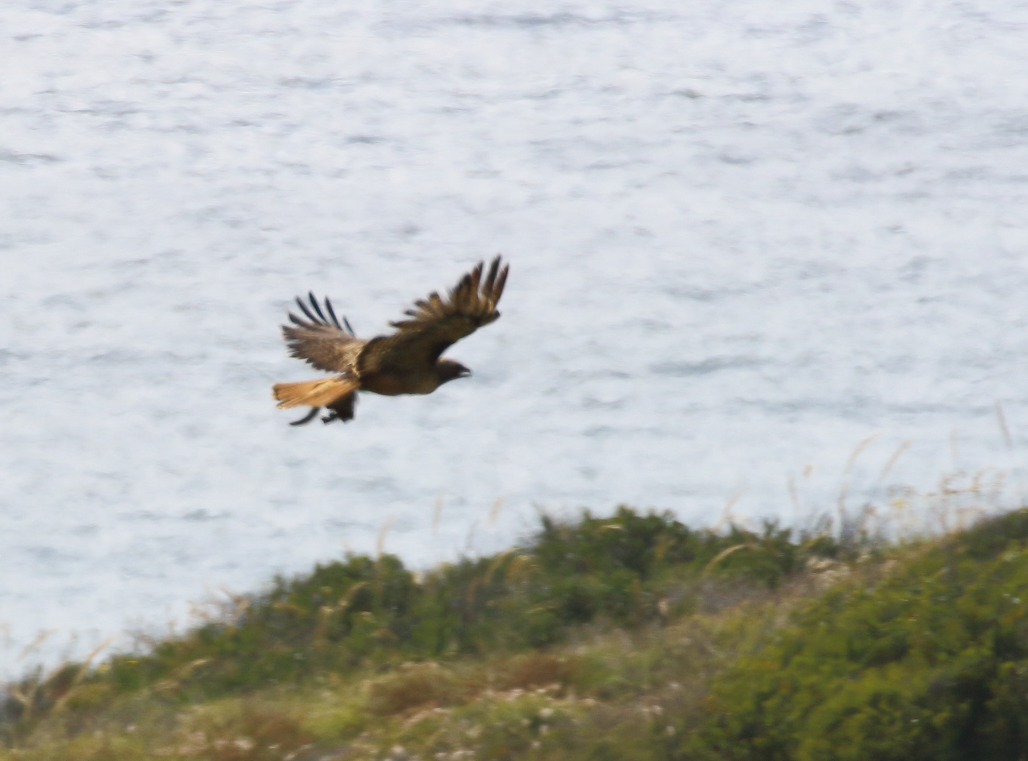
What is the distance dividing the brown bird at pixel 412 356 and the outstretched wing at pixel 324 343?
0.01 meters

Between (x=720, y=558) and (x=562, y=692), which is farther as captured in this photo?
(x=720, y=558)

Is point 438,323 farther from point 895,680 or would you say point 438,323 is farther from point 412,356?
point 895,680

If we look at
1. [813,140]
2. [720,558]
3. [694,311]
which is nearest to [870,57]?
[813,140]

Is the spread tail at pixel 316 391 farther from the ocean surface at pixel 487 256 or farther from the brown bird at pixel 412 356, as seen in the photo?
the ocean surface at pixel 487 256

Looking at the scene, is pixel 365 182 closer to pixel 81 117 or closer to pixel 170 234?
pixel 170 234

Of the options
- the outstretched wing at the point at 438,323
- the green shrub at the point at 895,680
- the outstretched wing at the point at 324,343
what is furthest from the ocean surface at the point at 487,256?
the outstretched wing at the point at 438,323

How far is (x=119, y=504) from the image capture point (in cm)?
1434

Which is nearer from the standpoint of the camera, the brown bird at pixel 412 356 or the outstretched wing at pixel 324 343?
the brown bird at pixel 412 356

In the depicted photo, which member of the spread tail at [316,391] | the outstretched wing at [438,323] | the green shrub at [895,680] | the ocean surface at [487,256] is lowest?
the ocean surface at [487,256]

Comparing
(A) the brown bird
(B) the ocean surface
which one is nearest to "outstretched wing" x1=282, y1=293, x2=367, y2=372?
(A) the brown bird

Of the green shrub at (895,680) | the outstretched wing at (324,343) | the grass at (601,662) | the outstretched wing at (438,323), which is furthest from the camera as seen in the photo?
the outstretched wing at (324,343)

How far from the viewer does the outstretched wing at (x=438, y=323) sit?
3367mm

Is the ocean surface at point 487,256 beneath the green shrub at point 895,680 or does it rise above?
beneath

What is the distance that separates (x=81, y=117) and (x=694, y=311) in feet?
37.6
